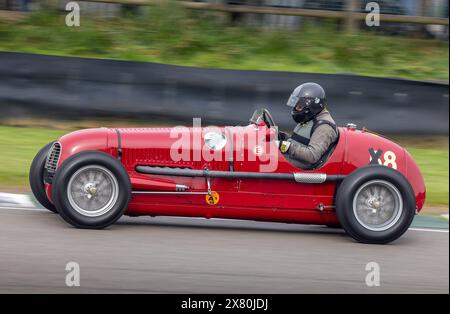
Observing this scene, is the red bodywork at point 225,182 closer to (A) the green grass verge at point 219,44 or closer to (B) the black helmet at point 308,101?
(B) the black helmet at point 308,101

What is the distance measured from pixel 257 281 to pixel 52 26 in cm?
883

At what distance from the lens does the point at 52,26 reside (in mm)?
13844

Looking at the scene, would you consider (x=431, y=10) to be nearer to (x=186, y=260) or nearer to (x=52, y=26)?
(x=52, y=26)

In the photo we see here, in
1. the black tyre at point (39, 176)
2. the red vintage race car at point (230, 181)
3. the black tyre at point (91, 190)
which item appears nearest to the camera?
the black tyre at point (91, 190)

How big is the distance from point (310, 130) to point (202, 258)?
171cm

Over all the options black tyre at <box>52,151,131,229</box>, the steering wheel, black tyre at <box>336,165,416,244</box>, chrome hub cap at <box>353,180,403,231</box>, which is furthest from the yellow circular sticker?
chrome hub cap at <box>353,180,403,231</box>

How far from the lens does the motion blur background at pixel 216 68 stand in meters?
11.2

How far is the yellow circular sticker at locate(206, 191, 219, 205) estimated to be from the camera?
7.19 m

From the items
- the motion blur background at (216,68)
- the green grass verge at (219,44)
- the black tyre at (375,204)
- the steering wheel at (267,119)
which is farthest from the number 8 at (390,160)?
the green grass verge at (219,44)

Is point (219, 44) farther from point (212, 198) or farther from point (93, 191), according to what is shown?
point (93, 191)

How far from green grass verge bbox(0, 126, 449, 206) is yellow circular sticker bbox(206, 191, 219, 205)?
2730mm

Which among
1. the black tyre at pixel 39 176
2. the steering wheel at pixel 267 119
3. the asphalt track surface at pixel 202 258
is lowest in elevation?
the asphalt track surface at pixel 202 258

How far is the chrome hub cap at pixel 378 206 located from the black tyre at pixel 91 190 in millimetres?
1906
